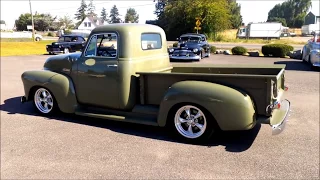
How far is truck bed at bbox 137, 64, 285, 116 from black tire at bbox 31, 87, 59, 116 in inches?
80.1

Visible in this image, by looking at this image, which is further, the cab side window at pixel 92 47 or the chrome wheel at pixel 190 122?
the cab side window at pixel 92 47

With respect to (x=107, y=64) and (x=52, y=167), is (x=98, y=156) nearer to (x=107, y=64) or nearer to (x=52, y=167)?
(x=52, y=167)

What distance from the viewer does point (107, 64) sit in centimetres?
500

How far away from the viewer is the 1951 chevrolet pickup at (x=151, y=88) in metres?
4.04

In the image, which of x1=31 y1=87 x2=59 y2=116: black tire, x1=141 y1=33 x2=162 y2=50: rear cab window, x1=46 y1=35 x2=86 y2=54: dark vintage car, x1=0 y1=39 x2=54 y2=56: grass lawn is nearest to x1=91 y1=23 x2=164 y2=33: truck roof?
x1=141 y1=33 x2=162 y2=50: rear cab window

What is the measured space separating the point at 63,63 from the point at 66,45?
1655cm

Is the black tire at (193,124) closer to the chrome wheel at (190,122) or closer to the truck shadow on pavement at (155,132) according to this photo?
the chrome wheel at (190,122)

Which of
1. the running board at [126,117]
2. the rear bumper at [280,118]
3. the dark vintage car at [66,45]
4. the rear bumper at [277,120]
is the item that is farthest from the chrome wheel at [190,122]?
the dark vintage car at [66,45]

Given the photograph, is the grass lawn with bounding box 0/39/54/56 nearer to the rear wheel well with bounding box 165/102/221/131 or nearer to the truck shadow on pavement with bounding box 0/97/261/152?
the truck shadow on pavement with bounding box 0/97/261/152

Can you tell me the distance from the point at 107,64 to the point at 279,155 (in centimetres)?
306

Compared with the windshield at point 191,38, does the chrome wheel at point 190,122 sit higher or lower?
lower

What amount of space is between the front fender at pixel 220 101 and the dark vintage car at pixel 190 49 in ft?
39.7

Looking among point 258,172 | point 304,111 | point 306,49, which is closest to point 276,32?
point 306,49

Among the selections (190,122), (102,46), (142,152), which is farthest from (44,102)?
(190,122)
